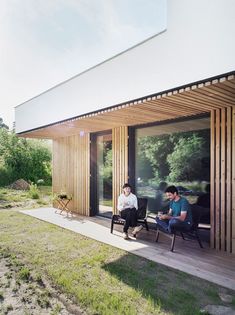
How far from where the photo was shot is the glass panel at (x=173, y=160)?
18.7 feet

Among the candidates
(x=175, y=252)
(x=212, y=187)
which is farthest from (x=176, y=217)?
(x=212, y=187)

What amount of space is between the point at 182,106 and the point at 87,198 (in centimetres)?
490

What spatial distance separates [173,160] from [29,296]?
13.7 feet

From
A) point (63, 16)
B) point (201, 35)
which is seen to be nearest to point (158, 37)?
point (201, 35)

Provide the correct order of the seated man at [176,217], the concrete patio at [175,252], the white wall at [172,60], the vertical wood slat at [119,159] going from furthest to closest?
the vertical wood slat at [119,159], the seated man at [176,217], the concrete patio at [175,252], the white wall at [172,60]

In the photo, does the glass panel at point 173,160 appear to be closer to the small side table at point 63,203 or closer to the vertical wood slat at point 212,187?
the vertical wood slat at point 212,187

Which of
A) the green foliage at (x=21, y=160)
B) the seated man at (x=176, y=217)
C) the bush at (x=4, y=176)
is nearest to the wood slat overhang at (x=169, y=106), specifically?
the seated man at (x=176, y=217)

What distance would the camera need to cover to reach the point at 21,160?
731 inches

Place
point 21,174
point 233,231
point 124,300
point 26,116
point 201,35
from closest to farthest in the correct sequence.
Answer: point 124,300 < point 201,35 < point 233,231 < point 26,116 < point 21,174

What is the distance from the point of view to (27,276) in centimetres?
381

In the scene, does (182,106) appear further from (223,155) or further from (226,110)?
(223,155)

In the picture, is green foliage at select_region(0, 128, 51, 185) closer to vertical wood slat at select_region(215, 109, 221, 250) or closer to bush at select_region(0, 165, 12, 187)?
bush at select_region(0, 165, 12, 187)

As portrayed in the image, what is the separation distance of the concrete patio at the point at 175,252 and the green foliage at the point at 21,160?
462 inches

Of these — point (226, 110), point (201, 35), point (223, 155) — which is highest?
point (201, 35)
